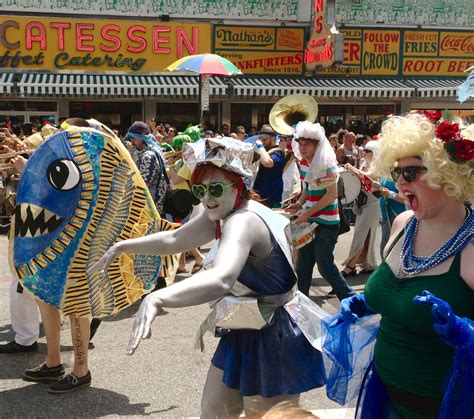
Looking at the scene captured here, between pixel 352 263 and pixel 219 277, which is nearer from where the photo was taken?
pixel 219 277

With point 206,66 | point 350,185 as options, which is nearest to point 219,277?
point 350,185

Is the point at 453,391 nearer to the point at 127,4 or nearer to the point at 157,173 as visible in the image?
the point at 157,173

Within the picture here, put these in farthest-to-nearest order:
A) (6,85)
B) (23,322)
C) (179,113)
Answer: (179,113) → (6,85) → (23,322)

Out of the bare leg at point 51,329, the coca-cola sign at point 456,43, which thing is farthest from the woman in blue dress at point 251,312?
the coca-cola sign at point 456,43

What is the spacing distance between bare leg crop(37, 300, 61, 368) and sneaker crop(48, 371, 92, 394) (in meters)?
0.17

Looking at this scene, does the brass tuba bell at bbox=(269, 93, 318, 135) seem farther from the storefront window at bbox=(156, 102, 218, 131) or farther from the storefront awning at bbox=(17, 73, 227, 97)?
the storefront window at bbox=(156, 102, 218, 131)

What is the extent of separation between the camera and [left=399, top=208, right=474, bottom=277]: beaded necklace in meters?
1.96

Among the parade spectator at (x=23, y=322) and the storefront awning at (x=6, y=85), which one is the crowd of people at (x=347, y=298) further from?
the storefront awning at (x=6, y=85)

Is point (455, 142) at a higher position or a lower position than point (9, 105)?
higher

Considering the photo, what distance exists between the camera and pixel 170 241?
2.63 m

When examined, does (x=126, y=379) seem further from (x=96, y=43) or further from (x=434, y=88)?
Result: (x=434, y=88)

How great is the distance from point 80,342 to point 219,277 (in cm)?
212

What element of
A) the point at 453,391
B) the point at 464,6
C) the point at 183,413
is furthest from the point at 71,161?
the point at 464,6

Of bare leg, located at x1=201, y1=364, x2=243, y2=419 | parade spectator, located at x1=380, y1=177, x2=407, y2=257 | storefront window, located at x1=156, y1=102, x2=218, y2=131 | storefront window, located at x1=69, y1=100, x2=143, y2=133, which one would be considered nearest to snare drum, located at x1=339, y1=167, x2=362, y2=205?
parade spectator, located at x1=380, y1=177, x2=407, y2=257
